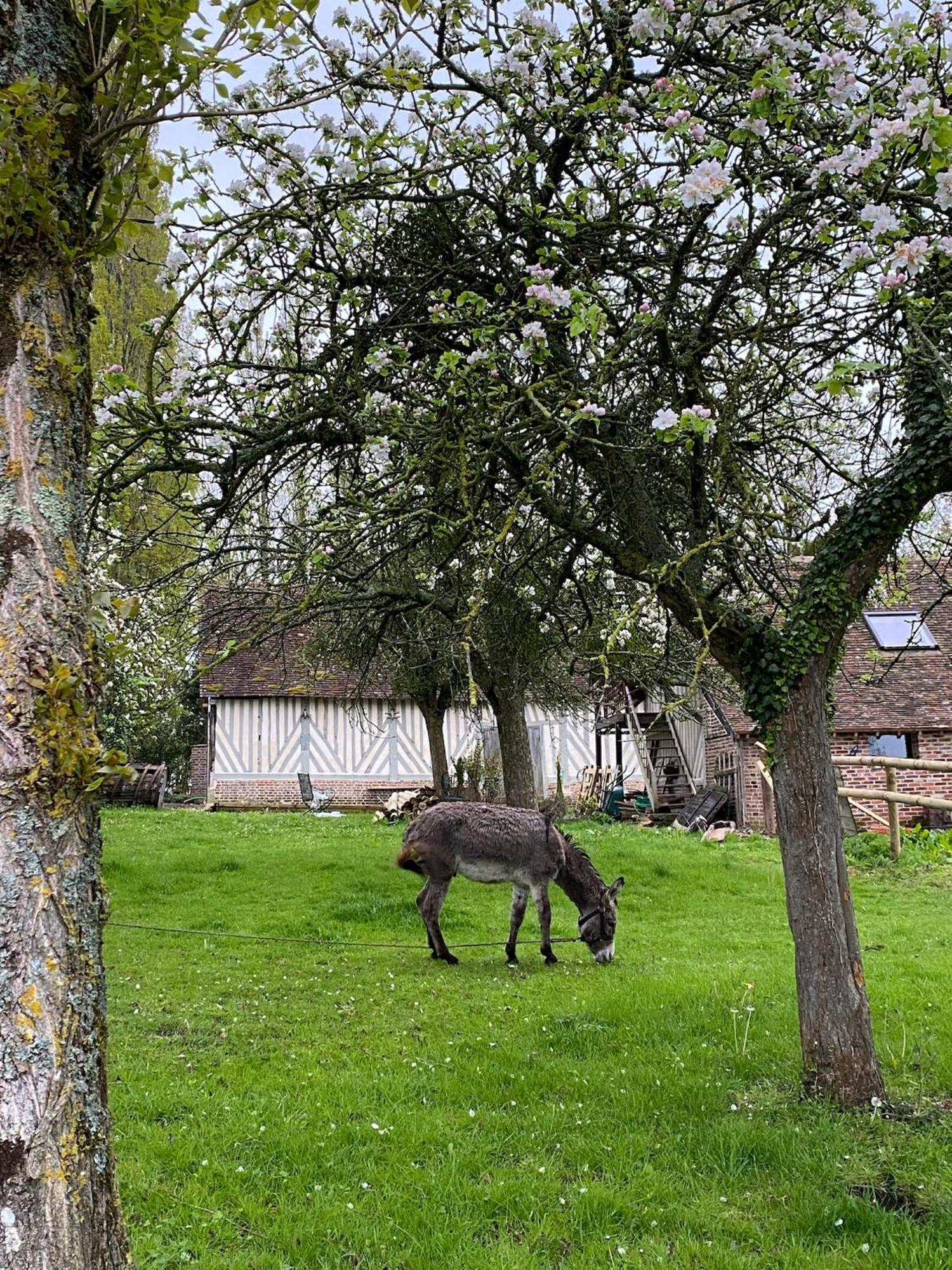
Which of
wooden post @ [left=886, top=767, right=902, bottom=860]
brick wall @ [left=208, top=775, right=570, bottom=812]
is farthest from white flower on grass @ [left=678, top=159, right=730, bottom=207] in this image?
brick wall @ [left=208, top=775, right=570, bottom=812]

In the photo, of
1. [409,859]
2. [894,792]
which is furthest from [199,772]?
[894,792]

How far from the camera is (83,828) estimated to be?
198cm

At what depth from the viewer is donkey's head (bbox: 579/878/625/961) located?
9523 mm

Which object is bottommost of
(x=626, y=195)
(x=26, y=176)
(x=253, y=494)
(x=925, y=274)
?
(x=26, y=176)

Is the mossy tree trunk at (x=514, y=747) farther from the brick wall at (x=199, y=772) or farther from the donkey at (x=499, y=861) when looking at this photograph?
the brick wall at (x=199, y=772)

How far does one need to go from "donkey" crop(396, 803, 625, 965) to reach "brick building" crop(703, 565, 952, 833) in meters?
10.9

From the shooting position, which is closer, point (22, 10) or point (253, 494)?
point (22, 10)

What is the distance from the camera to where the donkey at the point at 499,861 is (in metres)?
9.88

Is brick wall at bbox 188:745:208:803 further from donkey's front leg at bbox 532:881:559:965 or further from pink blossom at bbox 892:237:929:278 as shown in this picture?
pink blossom at bbox 892:237:929:278

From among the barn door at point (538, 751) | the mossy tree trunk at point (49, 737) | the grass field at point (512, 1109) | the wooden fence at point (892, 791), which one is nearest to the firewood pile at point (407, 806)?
the barn door at point (538, 751)

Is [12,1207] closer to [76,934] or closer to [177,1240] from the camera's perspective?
[76,934]

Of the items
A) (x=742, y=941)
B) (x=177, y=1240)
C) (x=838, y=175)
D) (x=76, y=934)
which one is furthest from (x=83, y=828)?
(x=742, y=941)

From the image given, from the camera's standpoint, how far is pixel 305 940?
10.4m

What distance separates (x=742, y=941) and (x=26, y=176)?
10.2 m
